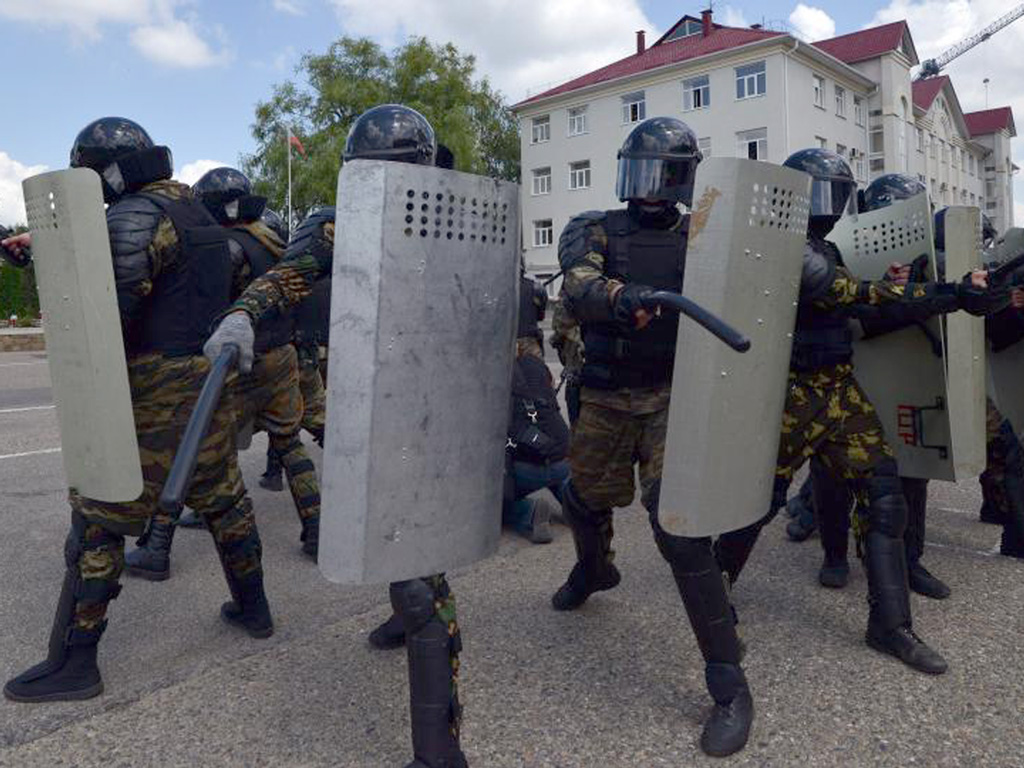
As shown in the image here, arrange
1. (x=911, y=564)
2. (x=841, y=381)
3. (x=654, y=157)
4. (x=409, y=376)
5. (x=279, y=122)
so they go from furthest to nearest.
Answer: (x=279, y=122) < (x=911, y=564) < (x=841, y=381) < (x=654, y=157) < (x=409, y=376)

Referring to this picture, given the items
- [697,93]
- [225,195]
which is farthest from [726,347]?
[697,93]

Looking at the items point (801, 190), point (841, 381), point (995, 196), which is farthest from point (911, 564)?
point (995, 196)

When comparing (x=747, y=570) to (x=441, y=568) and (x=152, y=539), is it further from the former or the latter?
(x=152, y=539)

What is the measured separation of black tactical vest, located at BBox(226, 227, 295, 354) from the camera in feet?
13.6

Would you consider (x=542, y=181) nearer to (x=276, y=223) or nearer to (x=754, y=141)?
(x=754, y=141)

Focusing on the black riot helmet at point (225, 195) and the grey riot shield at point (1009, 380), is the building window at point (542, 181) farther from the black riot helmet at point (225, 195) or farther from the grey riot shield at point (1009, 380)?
the grey riot shield at point (1009, 380)

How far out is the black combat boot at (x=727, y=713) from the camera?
2363 millimetres

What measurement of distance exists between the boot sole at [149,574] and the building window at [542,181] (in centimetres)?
3505

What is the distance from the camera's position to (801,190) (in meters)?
2.41

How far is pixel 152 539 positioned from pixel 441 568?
2577 millimetres

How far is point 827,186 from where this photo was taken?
3264 millimetres

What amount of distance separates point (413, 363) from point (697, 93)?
34338mm

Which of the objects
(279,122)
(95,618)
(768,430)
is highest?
(279,122)

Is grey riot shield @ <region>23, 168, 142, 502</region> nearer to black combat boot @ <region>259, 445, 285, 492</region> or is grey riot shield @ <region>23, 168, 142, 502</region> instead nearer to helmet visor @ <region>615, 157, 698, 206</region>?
helmet visor @ <region>615, 157, 698, 206</region>
